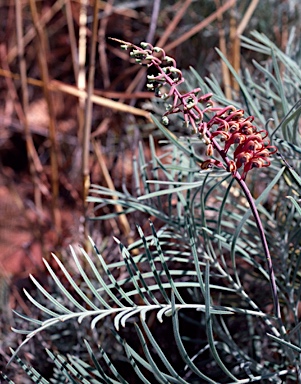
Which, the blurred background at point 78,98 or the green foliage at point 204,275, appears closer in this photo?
the green foliage at point 204,275

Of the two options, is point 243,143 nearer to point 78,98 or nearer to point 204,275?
point 204,275

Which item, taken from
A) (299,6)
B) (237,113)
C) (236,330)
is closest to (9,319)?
(236,330)

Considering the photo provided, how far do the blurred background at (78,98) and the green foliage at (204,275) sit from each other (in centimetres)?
12

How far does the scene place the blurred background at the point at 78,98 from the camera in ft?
2.12

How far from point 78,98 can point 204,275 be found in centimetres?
44

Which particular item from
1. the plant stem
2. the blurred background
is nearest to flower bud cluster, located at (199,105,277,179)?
the plant stem

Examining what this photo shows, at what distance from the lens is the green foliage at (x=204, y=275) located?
270 millimetres

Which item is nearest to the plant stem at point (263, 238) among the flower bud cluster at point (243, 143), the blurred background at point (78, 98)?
the flower bud cluster at point (243, 143)

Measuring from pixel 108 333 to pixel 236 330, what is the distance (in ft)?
0.38

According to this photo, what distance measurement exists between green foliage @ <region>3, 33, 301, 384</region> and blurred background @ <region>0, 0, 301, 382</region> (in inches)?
4.8

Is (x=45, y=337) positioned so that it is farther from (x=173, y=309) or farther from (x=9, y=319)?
(x=173, y=309)

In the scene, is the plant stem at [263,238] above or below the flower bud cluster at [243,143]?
below

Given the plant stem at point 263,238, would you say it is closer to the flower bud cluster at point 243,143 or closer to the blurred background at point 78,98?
the flower bud cluster at point 243,143

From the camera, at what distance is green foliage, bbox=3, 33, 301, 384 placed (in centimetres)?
27
